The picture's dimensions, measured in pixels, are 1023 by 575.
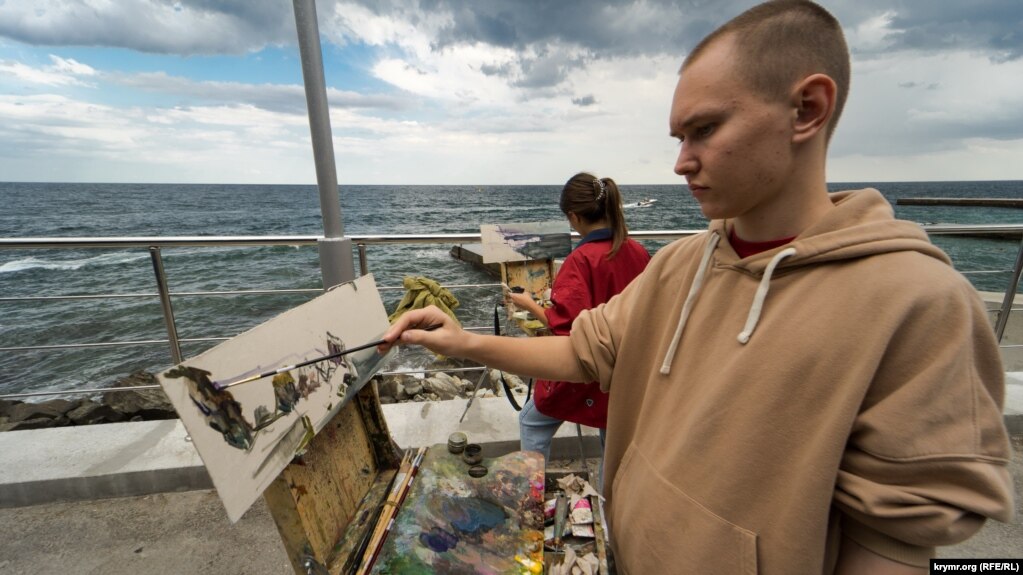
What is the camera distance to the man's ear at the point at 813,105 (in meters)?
0.73

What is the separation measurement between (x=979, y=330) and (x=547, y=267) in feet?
8.18

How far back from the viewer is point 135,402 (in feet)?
18.1

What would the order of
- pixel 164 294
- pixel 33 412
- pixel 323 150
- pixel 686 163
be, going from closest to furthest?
pixel 686 163, pixel 323 150, pixel 164 294, pixel 33 412

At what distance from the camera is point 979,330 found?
65 cm

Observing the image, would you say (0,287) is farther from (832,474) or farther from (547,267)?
(832,474)

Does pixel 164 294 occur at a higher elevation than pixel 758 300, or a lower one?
lower

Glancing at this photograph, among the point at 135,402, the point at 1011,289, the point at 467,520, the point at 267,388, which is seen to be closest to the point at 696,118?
the point at 267,388

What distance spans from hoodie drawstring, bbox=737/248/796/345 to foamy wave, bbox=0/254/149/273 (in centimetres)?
2328

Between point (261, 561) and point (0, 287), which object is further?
point (0, 287)

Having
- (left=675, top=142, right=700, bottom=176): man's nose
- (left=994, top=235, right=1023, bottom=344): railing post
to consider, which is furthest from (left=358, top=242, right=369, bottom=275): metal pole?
(left=994, top=235, right=1023, bottom=344): railing post

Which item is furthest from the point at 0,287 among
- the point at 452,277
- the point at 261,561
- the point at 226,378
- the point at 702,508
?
the point at 702,508

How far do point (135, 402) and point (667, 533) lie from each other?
699cm

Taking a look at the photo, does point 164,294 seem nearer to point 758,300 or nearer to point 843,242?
point 758,300

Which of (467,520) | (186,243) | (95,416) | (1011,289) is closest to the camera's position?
(467,520)
